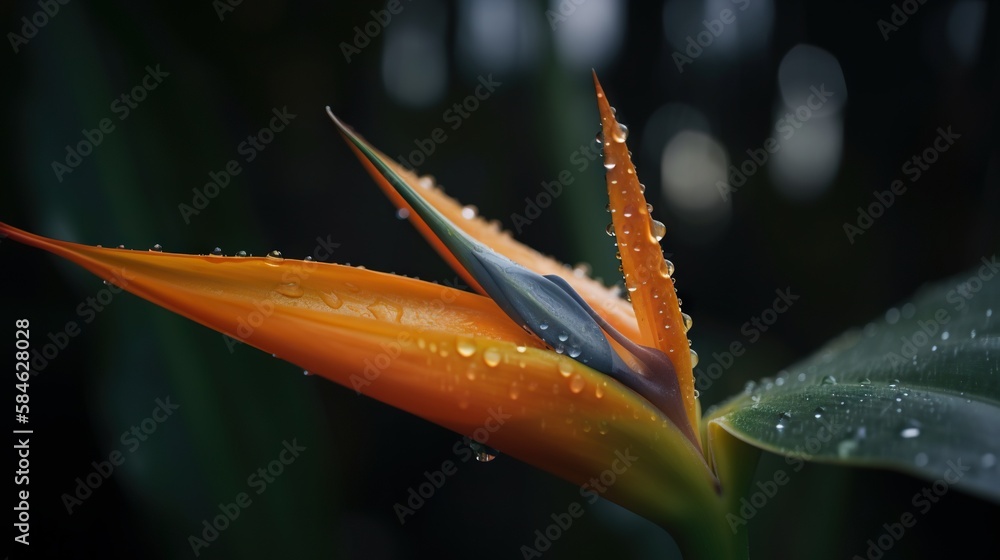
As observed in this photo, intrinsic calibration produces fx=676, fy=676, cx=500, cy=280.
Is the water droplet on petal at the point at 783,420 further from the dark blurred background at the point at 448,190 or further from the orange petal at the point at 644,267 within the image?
the dark blurred background at the point at 448,190

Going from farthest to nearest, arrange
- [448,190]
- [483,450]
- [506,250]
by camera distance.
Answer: [448,190] → [506,250] → [483,450]

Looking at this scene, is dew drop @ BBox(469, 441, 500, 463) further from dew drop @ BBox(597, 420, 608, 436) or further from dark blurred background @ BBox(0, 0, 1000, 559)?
dark blurred background @ BBox(0, 0, 1000, 559)

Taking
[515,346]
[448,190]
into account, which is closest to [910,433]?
[515,346]

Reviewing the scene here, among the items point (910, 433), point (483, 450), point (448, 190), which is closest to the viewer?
point (910, 433)

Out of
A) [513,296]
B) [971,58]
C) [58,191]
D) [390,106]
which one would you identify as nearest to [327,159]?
[390,106]

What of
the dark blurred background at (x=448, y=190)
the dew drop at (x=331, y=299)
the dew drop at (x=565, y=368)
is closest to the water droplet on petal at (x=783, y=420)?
the dew drop at (x=565, y=368)

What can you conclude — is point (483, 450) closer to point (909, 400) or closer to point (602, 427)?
point (602, 427)

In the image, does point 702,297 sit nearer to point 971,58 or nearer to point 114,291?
point 971,58

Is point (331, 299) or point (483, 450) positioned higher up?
point (331, 299)
